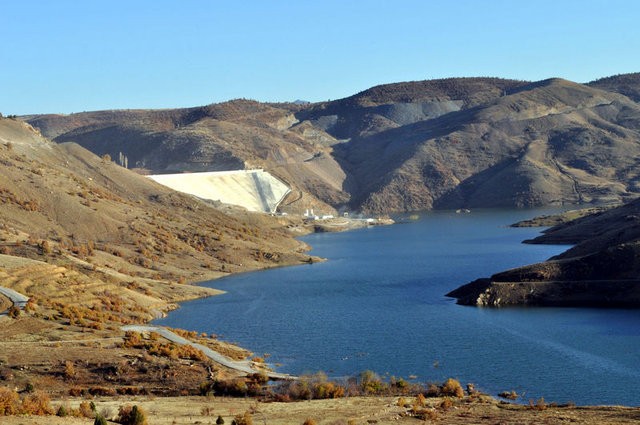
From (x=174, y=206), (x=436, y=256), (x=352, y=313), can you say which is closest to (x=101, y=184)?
(x=174, y=206)

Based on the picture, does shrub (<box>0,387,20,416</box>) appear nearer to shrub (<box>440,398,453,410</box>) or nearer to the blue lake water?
shrub (<box>440,398,453,410</box>)

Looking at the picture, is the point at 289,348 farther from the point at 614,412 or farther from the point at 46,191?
the point at 46,191

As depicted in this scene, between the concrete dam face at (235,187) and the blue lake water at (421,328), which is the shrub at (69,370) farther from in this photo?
the concrete dam face at (235,187)

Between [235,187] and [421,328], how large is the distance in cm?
12188

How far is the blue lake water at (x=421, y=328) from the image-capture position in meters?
52.4

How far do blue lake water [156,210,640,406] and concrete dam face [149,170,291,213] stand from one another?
6451cm

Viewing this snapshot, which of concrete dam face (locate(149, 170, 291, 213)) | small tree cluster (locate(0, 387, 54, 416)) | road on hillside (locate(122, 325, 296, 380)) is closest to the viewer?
small tree cluster (locate(0, 387, 54, 416))

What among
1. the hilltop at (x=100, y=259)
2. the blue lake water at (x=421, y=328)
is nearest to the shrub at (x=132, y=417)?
the hilltop at (x=100, y=259)

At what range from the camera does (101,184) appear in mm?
129125

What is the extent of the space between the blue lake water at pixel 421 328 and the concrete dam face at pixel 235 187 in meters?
64.5

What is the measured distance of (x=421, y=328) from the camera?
6669 centimetres

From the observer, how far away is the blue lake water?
52.4 m

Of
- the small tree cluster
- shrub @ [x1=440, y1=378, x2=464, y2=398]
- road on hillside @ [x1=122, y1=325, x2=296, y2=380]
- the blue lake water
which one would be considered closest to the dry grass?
shrub @ [x1=440, y1=378, x2=464, y2=398]

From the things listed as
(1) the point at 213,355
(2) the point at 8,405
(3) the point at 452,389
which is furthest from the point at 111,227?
(2) the point at 8,405
